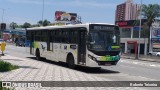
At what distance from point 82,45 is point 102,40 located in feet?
4.28

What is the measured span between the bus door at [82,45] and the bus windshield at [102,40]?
26.7 inches

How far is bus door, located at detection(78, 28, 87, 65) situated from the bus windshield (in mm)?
678

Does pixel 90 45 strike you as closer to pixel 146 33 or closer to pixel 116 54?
pixel 116 54

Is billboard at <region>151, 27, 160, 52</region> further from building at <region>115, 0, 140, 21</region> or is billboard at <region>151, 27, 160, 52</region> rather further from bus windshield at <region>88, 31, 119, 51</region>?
bus windshield at <region>88, 31, 119, 51</region>

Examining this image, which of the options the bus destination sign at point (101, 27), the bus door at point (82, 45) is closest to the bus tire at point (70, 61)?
the bus door at point (82, 45)

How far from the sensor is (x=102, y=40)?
2198 cm

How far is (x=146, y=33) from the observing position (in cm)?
7838

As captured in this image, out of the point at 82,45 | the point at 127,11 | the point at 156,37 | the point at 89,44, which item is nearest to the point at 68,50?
the point at 82,45

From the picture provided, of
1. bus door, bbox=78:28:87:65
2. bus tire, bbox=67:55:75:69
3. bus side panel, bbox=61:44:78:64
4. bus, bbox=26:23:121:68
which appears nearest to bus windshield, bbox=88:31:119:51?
bus, bbox=26:23:121:68

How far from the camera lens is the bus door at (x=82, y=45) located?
22.4m

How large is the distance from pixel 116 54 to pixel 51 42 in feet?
22.4

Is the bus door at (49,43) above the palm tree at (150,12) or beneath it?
beneath

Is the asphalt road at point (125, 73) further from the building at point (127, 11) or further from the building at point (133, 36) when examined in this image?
the building at point (127, 11)

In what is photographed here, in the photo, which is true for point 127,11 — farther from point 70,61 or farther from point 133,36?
point 70,61
